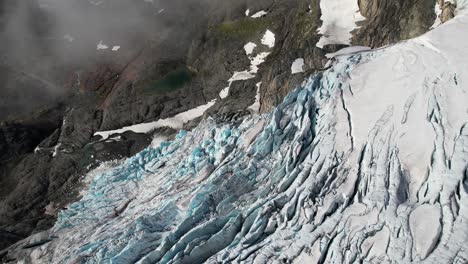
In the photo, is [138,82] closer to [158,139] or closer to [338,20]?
[158,139]

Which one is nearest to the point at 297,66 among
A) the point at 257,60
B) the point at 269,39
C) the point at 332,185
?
the point at 257,60

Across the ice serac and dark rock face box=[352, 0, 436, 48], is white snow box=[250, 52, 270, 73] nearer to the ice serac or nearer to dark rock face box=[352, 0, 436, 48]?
dark rock face box=[352, 0, 436, 48]

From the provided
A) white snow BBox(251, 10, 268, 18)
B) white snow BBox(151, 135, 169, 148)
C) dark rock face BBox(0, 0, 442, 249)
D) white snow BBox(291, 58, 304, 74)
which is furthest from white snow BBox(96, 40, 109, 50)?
white snow BBox(291, 58, 304, 74)

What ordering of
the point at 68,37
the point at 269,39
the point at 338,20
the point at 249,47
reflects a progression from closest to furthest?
the point at 338,20 < the point at 269,39 < the point at 249,47 < the point at 68,37

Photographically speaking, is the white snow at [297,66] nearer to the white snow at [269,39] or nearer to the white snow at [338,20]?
the white snow at [338,20]

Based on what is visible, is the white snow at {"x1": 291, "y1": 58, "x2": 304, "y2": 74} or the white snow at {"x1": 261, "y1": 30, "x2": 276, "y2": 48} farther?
the white snow at {"x1": 261, "y1": 30, "x2": 276, "y2": 48}

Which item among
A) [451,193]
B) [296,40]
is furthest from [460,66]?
[296,40]
